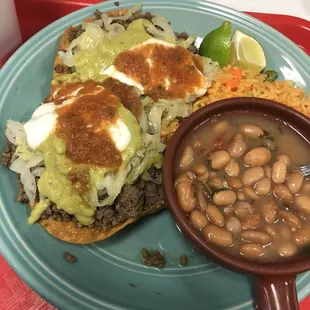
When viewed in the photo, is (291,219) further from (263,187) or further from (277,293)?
(277,293)

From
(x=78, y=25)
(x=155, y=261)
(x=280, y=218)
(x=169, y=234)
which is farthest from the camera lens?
(x=78, y=25)

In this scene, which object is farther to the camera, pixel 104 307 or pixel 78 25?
pixel 78 25

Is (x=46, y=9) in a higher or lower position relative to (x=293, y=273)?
higher

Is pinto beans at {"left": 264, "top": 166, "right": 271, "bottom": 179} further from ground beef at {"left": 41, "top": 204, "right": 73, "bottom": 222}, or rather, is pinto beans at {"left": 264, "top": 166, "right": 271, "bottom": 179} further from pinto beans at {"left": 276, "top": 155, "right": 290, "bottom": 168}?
ground beef at {"left": 41, "top": 204, "right": 73, "bottom": 222}

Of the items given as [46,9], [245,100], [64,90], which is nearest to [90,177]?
[64,90]

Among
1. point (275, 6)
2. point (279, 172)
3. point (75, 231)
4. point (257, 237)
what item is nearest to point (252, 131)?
point (279, 172)

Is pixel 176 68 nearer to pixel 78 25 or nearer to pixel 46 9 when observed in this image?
pixel 78 25

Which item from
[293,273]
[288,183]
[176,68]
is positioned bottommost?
[293,273]
